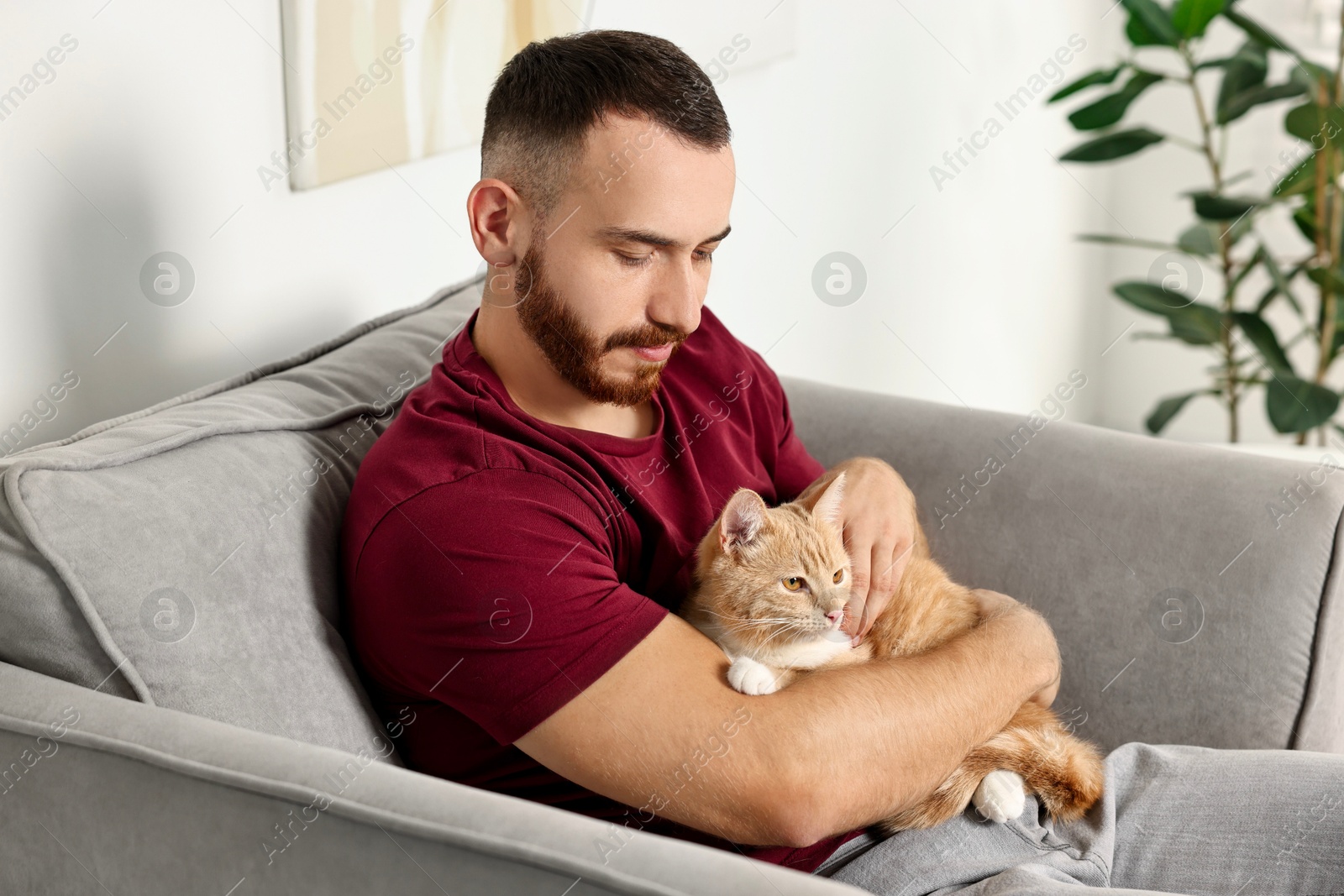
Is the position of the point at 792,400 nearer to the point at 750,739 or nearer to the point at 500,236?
the point at 500,236

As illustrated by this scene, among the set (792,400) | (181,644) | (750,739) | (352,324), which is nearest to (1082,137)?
(792,400)

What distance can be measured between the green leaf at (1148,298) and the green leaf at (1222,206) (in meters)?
0.26

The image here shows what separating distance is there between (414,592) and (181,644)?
0.21 metres

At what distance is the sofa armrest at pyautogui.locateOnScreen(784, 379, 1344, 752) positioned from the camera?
4.57 feet

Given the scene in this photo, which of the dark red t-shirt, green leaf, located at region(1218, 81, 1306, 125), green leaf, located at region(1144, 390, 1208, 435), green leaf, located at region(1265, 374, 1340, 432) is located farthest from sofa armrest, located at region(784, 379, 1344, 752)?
green leaf, located at region(1144, 390, 1208, 435)

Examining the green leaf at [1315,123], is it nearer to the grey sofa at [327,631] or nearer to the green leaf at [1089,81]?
the green leaf at [1089,81]

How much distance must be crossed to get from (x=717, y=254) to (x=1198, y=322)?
1.51 m

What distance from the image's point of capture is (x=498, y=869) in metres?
0.81

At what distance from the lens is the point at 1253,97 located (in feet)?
9.03

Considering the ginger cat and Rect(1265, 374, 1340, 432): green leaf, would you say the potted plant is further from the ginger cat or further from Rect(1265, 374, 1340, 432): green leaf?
the ginger cat

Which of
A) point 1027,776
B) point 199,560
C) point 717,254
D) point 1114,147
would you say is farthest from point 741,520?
point 1114,147

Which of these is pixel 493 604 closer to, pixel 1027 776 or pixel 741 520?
pixel 741 520

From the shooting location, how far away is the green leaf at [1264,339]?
2.86 m

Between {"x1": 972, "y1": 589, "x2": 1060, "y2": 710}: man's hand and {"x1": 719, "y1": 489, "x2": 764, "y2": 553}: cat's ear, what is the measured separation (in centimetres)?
32
